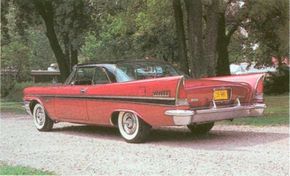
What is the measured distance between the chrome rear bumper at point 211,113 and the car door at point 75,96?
2232 millimetres

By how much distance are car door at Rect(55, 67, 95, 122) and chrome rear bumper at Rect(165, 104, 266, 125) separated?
223cm

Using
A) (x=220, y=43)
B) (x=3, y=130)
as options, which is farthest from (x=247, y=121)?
(x=220, y=43)

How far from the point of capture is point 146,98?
9023 mm

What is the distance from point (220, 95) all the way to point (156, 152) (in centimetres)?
154

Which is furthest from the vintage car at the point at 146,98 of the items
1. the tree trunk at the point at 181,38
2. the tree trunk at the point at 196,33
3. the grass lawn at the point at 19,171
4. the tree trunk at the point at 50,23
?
the tree trunk at the point at 50,23

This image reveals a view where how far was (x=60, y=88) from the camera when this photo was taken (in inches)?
436

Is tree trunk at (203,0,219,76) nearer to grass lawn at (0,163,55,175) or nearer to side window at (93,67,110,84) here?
side window at (93,67,110,84)

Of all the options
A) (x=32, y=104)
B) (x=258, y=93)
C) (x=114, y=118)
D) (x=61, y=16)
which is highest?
(x=61, y=16)

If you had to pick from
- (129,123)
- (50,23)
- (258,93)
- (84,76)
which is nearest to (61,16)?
(50,23)

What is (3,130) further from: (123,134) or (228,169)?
(228,169)

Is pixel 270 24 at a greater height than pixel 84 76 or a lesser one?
greater

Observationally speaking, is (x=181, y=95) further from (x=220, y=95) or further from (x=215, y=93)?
(x=220, y=95)

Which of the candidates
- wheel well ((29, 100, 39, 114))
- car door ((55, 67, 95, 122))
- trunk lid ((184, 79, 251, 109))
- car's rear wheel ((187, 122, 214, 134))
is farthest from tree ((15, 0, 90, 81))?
trunk lid ((184, 79, 251, 109))

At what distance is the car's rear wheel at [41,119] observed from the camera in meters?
11.6
